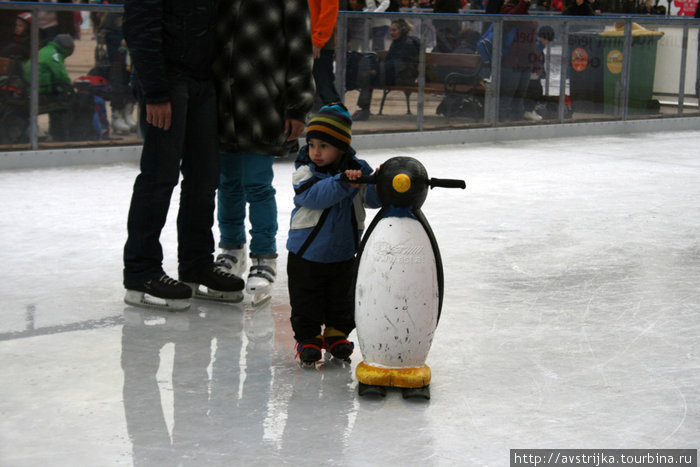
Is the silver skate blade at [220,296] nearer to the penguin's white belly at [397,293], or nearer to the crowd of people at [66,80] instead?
the penguin's white belly at [397,293]

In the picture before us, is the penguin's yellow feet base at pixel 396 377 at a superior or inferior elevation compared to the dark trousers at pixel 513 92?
inferior

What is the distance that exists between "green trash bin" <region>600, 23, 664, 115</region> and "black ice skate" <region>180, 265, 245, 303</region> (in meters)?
7.46

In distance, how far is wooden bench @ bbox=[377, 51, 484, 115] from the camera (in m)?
9.25

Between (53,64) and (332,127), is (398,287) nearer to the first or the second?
(332,127)

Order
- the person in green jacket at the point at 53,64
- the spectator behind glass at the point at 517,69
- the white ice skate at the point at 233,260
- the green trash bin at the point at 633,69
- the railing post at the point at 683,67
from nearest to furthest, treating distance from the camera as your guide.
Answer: the white ice skate at the point at 233,260 < the person in green jacket at the point at 53,64 < the spectator behind glass at the point at 517,69 < the green trash bin at the point at 633,69 < the railing post at the point at 683,67

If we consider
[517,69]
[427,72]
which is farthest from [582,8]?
[427,72]

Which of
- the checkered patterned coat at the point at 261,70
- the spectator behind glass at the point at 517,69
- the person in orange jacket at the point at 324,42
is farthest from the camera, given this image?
the spectator behind glass at the point at 517,69

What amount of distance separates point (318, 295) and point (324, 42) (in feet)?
13.9

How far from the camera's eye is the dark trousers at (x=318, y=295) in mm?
3387

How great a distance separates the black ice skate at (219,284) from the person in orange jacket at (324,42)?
3058mm

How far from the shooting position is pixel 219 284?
13.5ft

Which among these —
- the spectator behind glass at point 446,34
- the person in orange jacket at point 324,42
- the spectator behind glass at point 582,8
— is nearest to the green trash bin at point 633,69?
the spectator behind glass at point 582,8

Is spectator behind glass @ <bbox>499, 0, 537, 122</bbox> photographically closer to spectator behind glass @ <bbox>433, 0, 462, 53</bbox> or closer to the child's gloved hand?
spectator behind glass @ <bbox>433, 0, 462, 53</bbox>

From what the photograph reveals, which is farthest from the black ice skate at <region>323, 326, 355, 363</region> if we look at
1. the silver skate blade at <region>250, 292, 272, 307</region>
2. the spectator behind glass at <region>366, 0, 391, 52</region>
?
the spectator behind glass at <region>366, 0, 391, 52</region>
